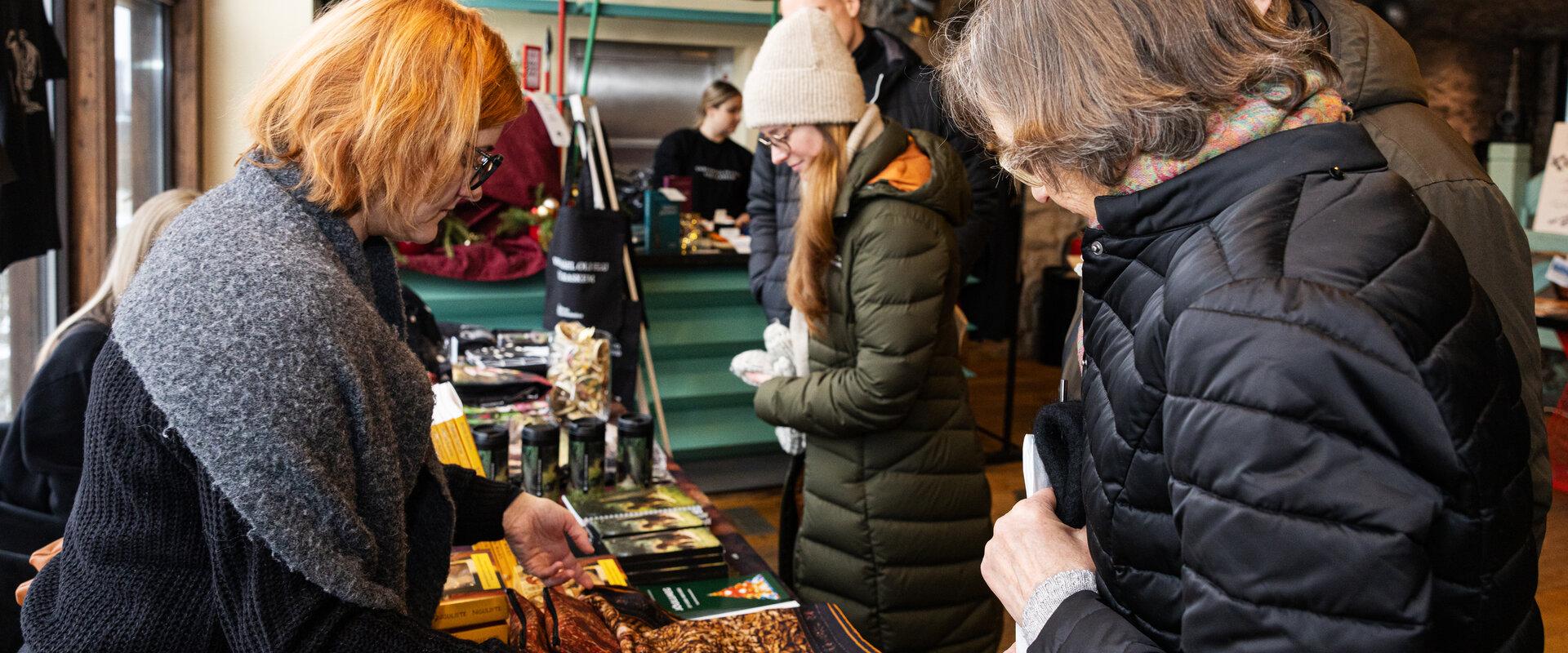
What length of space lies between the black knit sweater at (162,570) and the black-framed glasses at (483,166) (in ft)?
1.39

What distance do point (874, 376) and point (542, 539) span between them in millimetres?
954

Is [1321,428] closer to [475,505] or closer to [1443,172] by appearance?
[1443,172]

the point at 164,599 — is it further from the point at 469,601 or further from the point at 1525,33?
the point at 1525,33

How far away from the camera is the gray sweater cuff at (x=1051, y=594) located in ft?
3.49

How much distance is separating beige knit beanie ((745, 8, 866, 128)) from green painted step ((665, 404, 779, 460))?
2.88 metres

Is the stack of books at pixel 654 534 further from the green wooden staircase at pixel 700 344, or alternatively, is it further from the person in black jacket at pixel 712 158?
the person in black jacket at pixel 712 158

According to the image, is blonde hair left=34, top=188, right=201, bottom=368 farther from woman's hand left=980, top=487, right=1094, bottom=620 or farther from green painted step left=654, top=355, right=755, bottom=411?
green painted step left=654, top=355, right=755, bottom=411

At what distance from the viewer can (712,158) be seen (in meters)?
7.35

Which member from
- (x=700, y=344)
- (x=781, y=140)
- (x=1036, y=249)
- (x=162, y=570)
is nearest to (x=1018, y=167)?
(x=162, y=570)

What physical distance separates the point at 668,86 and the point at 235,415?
8.24 meters

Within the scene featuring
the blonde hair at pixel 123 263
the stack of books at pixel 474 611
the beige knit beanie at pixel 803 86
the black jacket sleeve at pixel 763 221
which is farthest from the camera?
the black jacket sleeve at pixel 763 221

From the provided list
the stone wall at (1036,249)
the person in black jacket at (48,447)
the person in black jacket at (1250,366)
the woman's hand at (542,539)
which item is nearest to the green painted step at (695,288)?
the person in black jacket at (48,447)

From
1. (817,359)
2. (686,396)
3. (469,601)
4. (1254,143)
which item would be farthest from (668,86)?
(1254,143)

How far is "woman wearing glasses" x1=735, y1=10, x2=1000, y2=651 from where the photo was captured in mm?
2510
